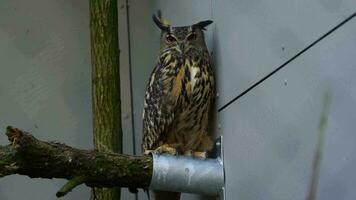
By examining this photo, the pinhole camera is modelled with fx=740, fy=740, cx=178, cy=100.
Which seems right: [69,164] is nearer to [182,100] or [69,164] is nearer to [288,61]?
[288,61]

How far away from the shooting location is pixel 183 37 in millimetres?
2693

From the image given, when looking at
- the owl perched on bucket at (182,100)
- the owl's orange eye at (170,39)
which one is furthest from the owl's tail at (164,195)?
the owl's orange eye at (170,39)

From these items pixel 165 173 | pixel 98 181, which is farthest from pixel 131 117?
pixel 98 181

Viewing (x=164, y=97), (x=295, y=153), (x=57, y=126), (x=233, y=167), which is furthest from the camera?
(x=57, y=126)

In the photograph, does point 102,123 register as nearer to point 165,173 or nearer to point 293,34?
point 165,173

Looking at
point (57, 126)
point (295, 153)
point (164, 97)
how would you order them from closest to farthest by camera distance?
point (295, 153) → point (164, 97) → point (57, 126)

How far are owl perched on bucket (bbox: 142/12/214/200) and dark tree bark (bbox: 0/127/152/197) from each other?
321 mm

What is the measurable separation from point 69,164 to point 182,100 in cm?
74

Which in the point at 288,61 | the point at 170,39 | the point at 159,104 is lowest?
the point at 159,104

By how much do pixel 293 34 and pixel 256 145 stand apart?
0.40 metres

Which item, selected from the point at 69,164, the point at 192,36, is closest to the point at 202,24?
the point at 192,36

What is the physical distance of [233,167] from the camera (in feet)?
7.36

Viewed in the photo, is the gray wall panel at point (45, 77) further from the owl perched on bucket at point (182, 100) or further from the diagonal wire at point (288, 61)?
the diagonal wire at point (288, 61)

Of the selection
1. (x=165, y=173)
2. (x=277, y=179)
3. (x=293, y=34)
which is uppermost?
(x=293, y=34)
